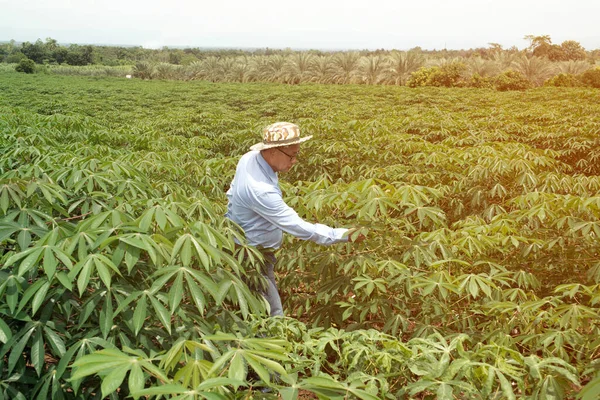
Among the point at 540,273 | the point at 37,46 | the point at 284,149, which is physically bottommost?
the point at 540,273

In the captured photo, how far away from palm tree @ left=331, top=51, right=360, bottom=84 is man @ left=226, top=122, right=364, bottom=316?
31.5 meters

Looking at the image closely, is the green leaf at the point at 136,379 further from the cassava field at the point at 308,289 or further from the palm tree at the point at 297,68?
the palm tree at the point at 297,68

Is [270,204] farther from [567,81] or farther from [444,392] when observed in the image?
[567,81]

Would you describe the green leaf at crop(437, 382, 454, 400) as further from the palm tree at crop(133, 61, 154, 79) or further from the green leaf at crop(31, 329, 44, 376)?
the palm tree at crop(133, 61, 154, 79)

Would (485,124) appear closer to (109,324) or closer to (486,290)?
(486,290)

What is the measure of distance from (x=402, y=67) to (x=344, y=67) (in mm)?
4916

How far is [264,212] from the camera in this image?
2.22 meters

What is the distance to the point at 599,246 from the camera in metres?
2.48

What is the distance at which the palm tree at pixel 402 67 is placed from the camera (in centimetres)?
3016

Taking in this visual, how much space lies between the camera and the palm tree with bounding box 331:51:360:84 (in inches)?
1298

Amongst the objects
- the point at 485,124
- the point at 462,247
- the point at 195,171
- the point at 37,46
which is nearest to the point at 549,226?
the point at 462,247

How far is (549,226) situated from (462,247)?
732 mm

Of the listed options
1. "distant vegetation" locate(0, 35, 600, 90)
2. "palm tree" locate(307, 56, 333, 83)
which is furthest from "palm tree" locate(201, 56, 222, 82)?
"palm tree" locate(307, 56, 333, 83)

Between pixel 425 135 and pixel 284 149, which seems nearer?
pixel 284 149
